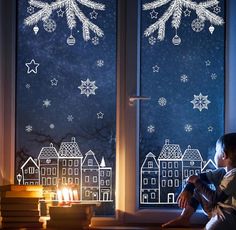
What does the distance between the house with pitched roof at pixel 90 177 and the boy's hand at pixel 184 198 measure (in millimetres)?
544

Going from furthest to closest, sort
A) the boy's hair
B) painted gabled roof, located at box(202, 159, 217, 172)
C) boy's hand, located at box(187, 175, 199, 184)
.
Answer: painted gabled roof, located at box(202, 159, 217, 172), boy's hand, located at box(187, 175, 199, 184), the boy's hair

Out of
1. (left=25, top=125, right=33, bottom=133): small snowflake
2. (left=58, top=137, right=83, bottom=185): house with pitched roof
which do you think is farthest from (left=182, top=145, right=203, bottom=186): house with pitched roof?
(left=25, top=125, right=33, bottom=133): small snowflake

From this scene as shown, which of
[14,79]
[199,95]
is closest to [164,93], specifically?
[199,95]

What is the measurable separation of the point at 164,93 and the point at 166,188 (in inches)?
23.5

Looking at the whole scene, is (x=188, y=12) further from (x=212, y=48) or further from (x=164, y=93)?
(x=164, y=93)

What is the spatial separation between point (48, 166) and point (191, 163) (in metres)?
0.90

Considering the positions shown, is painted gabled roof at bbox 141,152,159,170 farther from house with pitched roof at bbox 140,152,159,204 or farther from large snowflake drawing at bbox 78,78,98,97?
large snowflake drawing at bbox 78,78,98,97


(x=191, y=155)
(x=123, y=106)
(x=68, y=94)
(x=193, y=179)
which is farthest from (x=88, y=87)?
(x=193, y=179)

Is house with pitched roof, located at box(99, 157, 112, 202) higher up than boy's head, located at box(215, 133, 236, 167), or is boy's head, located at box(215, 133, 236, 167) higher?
boy's head, located at box(215, 133, 236, 167)

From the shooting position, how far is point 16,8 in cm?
394

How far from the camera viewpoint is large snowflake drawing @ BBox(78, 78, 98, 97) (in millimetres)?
3891

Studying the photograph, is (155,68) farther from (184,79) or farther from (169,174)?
(169,174)

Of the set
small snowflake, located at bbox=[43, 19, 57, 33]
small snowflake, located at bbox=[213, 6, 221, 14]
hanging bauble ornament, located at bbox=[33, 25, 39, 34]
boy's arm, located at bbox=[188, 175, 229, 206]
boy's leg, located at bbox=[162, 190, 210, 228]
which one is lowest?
boy's leg, located at bbox=[162, 190, 210, 228]

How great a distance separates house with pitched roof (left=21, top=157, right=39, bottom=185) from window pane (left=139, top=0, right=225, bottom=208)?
26.2 inches
